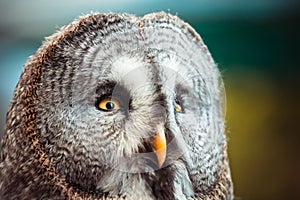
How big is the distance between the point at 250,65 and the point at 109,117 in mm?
952

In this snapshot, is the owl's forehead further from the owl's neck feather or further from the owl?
the owl's neck feather

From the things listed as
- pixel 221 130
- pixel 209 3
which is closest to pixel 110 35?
pixel 221 130

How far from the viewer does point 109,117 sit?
90cm

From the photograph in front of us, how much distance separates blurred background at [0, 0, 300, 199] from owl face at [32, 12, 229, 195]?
222 mm

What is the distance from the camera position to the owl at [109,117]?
0.91 metres

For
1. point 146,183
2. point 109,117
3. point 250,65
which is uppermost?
point 250,65

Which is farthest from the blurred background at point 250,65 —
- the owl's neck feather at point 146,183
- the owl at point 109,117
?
the owl's neck feather at point 146,183

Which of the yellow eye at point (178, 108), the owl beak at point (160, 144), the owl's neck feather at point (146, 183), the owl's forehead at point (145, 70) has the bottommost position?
the owl's neck feather at point (146, 183)

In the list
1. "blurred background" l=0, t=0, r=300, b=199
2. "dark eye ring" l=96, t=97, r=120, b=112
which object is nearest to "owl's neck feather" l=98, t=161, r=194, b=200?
"dark eye ring" l=96, t=97, r=120, b=112

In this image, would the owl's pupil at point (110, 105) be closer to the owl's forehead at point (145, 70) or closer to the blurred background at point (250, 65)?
the owl's forehead at point (145, 70)

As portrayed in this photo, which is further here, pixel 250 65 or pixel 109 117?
pixel 250 65

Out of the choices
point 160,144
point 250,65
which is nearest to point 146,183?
point 160,144

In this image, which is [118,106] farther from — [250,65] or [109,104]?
[250,65]

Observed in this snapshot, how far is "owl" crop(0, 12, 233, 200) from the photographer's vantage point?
2.97 ft
